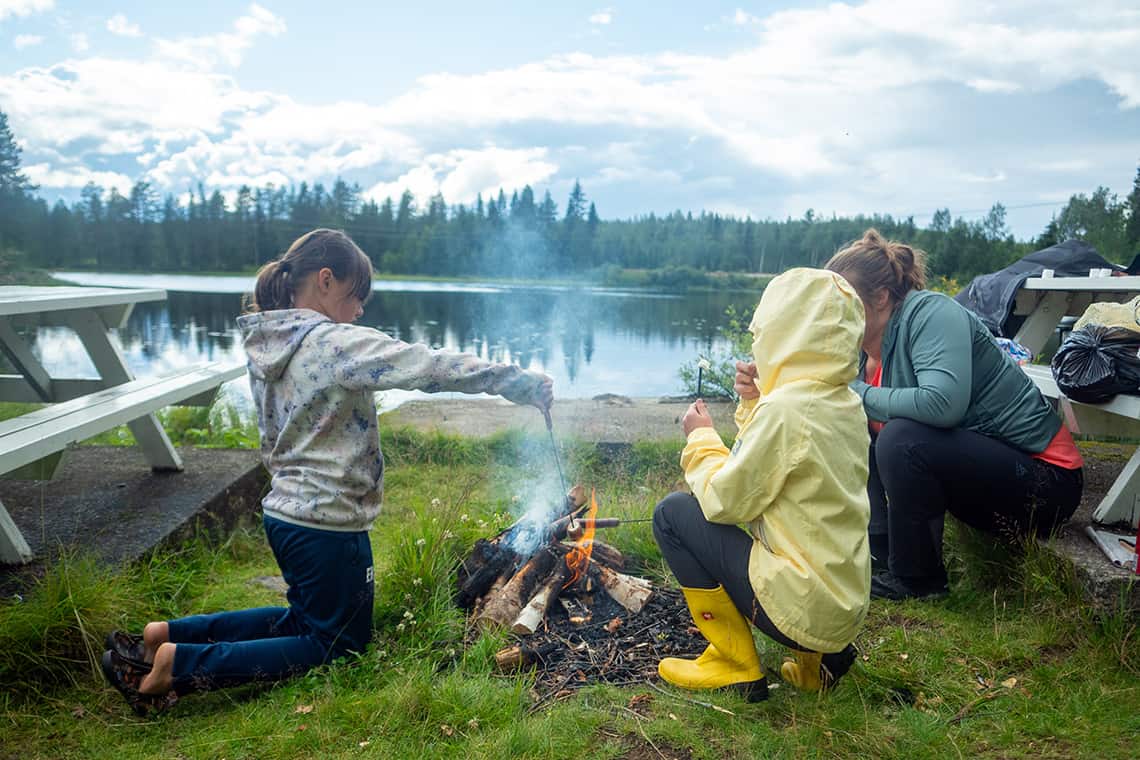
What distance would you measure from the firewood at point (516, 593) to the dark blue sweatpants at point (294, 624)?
470mm

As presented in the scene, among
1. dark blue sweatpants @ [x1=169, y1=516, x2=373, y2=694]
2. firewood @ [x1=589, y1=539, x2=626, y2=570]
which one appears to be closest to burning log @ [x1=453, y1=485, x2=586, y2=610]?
firewood @ [x1=589, y1=539, x2=626, y2=570]

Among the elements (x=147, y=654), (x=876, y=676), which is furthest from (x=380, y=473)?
(x=876, y=676)

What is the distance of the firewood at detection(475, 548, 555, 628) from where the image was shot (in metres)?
2.83

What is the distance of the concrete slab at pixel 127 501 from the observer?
10.9 feet

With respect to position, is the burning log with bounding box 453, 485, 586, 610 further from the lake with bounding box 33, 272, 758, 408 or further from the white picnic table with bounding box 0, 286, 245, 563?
the lake with bounding box 33, 272, 758, 408

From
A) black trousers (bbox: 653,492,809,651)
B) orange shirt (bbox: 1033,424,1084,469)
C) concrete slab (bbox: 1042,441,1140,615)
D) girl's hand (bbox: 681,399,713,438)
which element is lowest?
concrete slab (bbox: 1042,441,1140,615)

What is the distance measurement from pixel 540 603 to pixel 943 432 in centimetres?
175

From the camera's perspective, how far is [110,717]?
2.34m

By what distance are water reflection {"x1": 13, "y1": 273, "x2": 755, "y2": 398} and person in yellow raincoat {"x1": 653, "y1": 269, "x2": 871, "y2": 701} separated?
20.0 ft

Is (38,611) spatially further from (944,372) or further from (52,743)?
(944,372)

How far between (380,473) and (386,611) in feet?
2.14

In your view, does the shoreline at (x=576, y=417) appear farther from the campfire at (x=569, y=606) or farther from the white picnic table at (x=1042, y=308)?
the campfire at (x=569, y=606)

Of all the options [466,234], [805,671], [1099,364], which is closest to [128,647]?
[805,671]

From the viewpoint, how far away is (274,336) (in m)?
2.58
